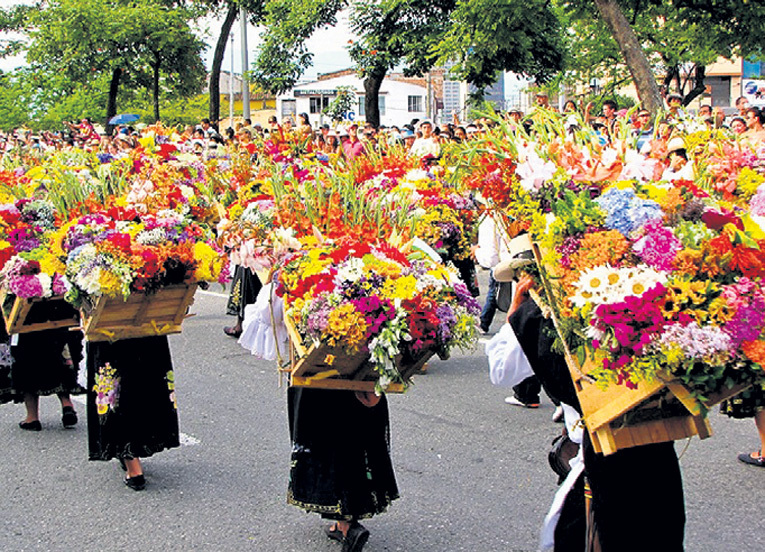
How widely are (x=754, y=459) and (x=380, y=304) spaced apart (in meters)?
3.09

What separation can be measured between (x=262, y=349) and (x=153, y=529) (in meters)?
1.22

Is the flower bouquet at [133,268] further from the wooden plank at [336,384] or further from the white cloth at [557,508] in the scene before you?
the white cloth at [557,508]

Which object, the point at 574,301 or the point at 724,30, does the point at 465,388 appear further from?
the point at 724,30

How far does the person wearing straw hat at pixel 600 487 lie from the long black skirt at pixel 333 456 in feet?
3.47

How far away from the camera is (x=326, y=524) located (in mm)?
5348

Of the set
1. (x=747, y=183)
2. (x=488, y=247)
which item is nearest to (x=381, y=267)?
(x=747, y=183)

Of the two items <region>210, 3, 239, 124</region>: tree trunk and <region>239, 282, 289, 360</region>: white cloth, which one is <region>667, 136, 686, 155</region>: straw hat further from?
<region>210, 3, 239, 124</region>: tree trunk

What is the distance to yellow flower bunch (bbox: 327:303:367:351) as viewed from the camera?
417 centimetres

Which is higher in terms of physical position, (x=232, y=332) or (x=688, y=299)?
(x=688, y=299)

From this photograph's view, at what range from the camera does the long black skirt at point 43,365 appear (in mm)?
7070

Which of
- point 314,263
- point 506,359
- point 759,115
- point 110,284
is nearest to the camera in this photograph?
point 314,263

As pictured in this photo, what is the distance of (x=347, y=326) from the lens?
4164 mm

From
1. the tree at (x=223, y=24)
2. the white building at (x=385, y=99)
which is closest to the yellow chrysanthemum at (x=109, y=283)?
the tree at (x=223, y=24)

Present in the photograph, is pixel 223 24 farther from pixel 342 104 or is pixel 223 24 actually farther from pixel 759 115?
pixel 759 115
